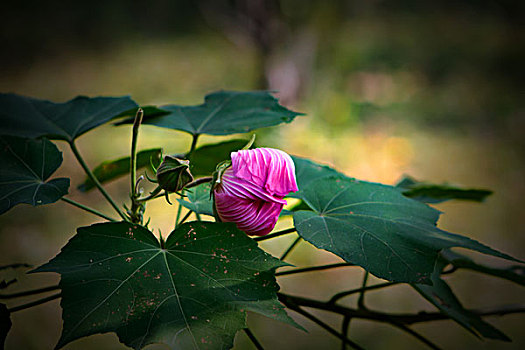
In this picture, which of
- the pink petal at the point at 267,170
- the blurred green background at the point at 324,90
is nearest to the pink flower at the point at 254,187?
the pink petal at the point at 267,170

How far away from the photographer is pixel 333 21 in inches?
138

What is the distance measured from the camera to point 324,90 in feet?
10.2

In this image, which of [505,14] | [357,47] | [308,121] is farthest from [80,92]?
[505,14]

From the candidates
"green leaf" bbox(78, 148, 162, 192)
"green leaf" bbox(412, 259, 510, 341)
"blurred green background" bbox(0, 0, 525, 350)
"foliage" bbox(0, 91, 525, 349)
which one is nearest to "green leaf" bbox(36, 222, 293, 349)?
"foliage" bbox(0, 91, 525, 349)

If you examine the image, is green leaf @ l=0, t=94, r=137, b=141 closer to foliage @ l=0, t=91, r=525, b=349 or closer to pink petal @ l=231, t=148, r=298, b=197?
foliage @ l=0, t=91, r=525, b=349

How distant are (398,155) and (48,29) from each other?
121 inches

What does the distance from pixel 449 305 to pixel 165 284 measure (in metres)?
0.27

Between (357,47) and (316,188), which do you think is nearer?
(316,188)

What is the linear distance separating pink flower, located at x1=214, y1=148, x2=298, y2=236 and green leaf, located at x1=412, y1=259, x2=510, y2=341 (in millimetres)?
150

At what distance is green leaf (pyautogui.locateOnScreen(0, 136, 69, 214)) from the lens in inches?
17.0

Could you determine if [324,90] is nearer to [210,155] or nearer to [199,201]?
[210,155]

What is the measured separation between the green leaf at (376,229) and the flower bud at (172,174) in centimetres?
10

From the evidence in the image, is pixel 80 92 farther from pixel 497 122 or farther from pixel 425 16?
pixel 425 16

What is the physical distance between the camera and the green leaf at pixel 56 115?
0.57 m
